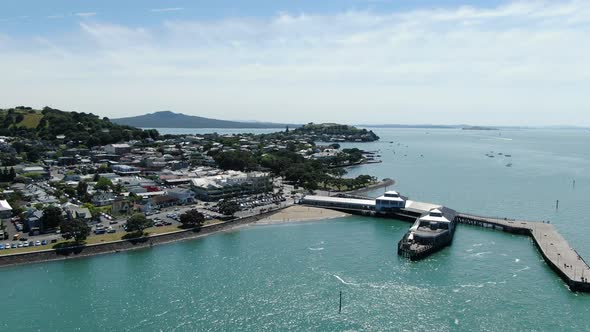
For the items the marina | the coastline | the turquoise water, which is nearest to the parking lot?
the coastline

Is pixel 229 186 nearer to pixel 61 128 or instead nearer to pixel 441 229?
pixel 441 229

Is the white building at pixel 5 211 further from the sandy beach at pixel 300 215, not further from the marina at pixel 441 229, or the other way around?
the marina at pixel 441 229

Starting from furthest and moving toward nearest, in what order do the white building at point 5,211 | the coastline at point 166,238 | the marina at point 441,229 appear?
the white building at point 5,211 → the coastline at point 166,238 → the marina at point 441,229

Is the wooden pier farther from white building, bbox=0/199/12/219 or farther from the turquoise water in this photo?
white building, bbox=0/199/12/219

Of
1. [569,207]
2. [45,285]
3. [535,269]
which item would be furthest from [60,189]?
[569,207]

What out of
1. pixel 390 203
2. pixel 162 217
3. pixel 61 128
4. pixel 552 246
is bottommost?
pixel 552 246

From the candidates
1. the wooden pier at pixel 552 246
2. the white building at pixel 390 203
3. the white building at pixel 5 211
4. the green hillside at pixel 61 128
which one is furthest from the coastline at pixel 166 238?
the green hillside at pixel 61 128

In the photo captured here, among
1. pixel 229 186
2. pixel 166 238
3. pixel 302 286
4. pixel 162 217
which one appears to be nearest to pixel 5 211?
pixel 162 217
